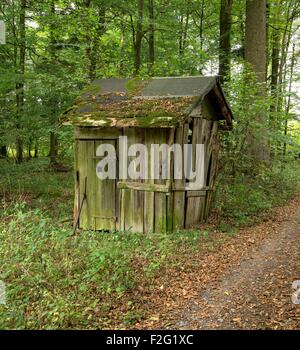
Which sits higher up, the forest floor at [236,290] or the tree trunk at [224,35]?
the tree trunk at [224,35]

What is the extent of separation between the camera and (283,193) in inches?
482

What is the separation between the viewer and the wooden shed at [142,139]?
784 centimetres

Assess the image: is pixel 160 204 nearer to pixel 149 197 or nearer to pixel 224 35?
pixel 149 197

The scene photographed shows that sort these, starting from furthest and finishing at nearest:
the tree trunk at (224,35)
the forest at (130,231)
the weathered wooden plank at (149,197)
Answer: the tree trunk at (224,35) → the weathered wooden plank at (149,197) → the forest at (130,231)

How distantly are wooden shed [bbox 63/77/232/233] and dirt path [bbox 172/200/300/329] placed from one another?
7.40 ft

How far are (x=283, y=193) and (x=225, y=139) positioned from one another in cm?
351

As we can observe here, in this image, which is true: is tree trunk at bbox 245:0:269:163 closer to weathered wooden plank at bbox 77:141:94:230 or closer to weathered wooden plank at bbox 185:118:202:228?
weathered wooden plank at bbox 185:118:202:228

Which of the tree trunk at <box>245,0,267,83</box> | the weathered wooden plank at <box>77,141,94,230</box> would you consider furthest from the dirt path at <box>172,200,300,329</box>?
the tree trunk at <box>245,0,267,83</box>

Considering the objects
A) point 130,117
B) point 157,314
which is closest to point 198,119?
point 130,117

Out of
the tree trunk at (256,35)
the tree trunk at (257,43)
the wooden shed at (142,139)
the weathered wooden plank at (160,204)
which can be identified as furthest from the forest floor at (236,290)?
the tree trunk at (256,35)

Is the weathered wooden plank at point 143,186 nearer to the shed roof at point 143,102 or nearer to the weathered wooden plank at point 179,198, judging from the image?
the weathered wooden plank at point 179,198

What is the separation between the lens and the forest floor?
4281 millimetres

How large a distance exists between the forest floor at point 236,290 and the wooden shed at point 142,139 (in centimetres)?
164

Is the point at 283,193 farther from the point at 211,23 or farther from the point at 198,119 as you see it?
the point at 211,23
